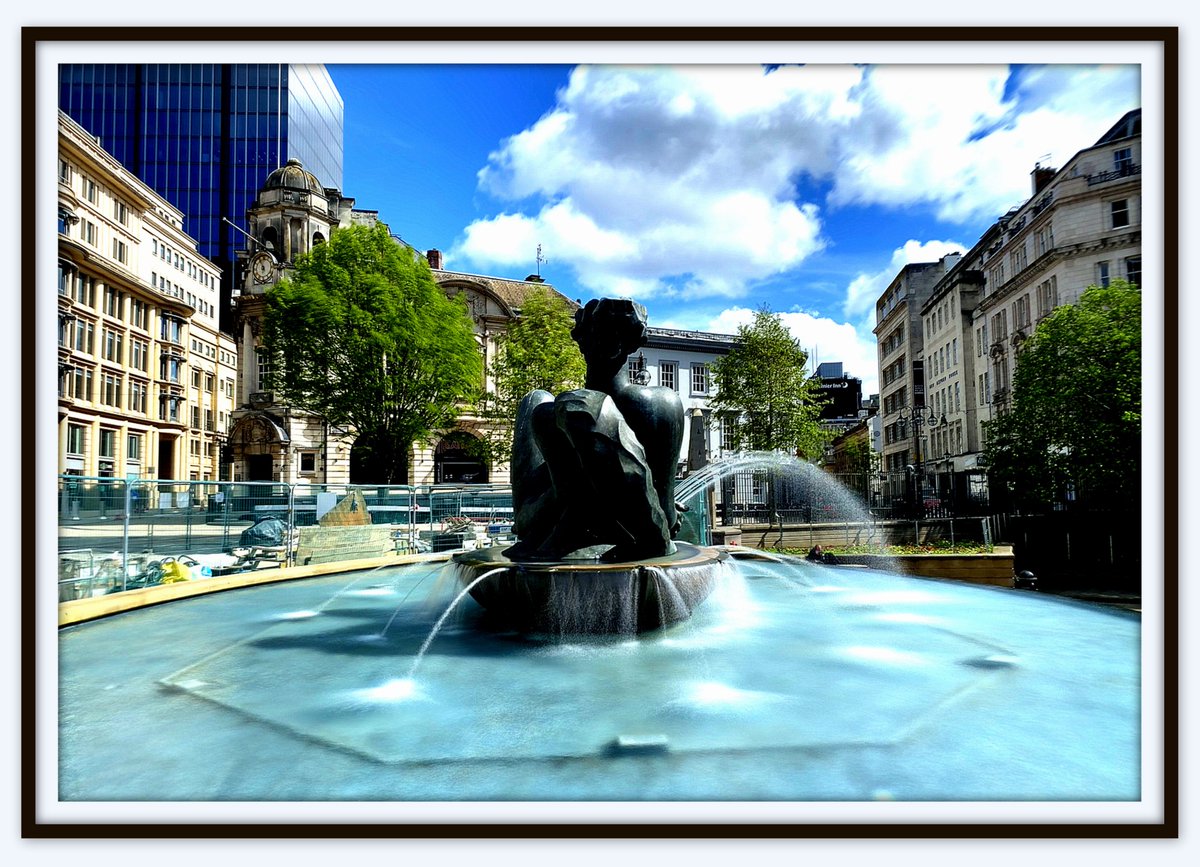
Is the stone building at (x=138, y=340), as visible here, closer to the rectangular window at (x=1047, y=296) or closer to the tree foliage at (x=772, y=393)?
the tree foliage at (x=772, y=393)

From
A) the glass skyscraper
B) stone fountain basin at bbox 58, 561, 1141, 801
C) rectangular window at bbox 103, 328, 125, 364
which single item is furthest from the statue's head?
rectangular window at bbox 103, 328, 125, 364

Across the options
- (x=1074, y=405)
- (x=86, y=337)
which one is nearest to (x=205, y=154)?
(x=86, y=337)

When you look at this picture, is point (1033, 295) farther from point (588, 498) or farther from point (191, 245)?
point (191, 245)

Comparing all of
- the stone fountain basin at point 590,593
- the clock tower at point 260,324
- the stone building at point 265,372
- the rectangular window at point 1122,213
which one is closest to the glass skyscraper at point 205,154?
the clock tower at point 260,324

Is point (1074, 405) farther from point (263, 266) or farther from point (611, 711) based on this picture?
point (263, 266)

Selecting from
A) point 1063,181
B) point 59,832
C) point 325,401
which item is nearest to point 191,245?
point 325,401

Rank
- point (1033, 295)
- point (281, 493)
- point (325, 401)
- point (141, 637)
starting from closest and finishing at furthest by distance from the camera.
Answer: point (141, 637) < point (281, 493) < point (325, 401) < point (1033, 295)

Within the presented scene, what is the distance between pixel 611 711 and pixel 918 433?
51865 mm

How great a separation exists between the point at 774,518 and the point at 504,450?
41.7 ft

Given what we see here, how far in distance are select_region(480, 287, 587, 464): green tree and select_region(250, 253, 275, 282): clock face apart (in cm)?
2561

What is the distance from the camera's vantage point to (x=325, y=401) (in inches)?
1128

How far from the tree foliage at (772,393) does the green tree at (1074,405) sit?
8571mm

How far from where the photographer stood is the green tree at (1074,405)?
19781 millimetres

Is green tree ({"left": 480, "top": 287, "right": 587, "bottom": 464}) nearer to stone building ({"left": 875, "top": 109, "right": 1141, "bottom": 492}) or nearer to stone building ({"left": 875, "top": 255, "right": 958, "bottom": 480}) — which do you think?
stone building ({"left": 875, "top": 109, "right": 1141, "bottom": 492})
